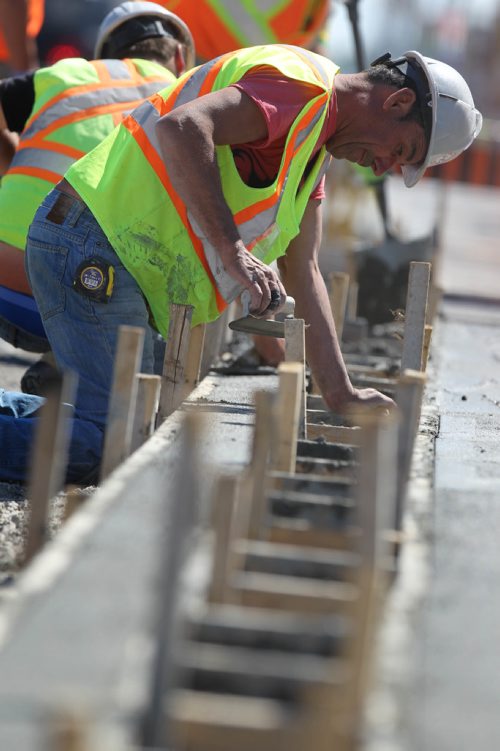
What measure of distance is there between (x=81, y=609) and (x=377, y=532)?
2.09 ft

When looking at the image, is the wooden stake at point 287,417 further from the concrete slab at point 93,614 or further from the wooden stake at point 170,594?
the wooden stake at point 170,594

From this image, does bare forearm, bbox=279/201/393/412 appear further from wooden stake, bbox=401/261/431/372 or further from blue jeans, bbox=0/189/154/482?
blue jeans, bbox=0/189/154/482

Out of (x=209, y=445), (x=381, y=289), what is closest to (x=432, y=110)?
(x=209, y=445)

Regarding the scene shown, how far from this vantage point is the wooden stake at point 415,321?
4273 mm

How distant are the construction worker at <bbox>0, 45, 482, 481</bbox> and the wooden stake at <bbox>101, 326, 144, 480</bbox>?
669 mm

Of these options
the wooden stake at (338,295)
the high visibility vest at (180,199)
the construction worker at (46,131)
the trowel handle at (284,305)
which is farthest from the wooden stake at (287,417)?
the wooden stake at (338,295)

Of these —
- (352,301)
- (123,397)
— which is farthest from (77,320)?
(352,301)

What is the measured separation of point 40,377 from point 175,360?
43.5 inches

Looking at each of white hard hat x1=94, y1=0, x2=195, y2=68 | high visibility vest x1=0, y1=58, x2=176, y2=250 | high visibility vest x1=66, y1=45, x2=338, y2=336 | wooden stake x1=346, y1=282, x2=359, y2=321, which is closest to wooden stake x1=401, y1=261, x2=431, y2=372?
high visibility vest x1=66, y1=45, x2=338, y2=336

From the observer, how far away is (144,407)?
154 inches

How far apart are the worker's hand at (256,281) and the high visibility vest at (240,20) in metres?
3.36

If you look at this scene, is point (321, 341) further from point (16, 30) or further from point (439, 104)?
point (16, 30)

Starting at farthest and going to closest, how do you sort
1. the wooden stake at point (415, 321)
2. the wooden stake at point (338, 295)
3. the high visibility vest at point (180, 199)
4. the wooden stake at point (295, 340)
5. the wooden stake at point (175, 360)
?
the wooden stake at point (338, 295)
the wooden stake at point (175, 360)
the high visibility vest at point (180, 199)
the wooden stake at point (415, 321)
the wooden stake at point (295, 340)

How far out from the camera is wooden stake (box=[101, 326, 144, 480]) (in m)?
3.57
